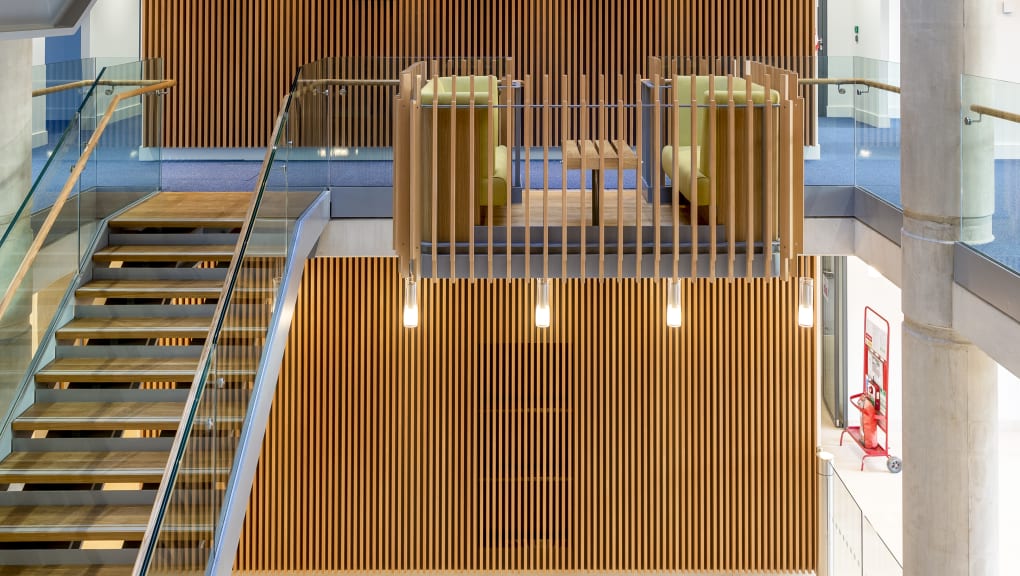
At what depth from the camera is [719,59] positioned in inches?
449

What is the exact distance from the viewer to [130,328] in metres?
7.23

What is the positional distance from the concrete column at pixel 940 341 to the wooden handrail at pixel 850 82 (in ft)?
4.83

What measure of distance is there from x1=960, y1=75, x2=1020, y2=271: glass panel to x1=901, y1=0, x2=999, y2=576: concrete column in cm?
10

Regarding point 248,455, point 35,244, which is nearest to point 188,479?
point 248,455

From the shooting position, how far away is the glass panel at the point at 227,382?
5.09 m

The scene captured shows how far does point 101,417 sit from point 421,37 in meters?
6.67

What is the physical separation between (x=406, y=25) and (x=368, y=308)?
129 inches

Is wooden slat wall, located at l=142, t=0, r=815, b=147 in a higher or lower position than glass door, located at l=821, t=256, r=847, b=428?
higher

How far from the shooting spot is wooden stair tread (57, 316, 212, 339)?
714 cm

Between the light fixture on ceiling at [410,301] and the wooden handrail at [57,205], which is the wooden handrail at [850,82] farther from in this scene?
the wooden handrail at [57,205]

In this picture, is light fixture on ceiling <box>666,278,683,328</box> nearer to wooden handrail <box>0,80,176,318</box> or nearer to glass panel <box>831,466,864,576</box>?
glass panel <box>831,466,864,576</box>

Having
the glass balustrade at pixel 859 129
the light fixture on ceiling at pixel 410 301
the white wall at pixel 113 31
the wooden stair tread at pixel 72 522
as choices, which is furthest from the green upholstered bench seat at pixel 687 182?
the white wall at pixel 113 31

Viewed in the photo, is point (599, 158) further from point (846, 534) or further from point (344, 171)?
point (846, 534)

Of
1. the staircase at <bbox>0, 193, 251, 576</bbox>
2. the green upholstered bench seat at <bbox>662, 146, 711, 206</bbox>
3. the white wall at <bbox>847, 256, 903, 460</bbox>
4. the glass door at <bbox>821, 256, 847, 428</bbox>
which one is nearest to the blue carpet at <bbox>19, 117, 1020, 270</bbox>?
the staircase at <bbox>0, 193, 251, 576</bbox>
